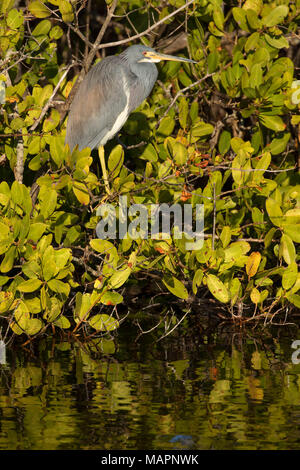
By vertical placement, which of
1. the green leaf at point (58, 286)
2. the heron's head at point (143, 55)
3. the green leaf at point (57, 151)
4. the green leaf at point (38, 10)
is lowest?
the green leaf at point (58, 286)

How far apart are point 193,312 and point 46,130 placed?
184 centimetres

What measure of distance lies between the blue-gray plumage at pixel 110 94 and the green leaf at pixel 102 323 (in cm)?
142

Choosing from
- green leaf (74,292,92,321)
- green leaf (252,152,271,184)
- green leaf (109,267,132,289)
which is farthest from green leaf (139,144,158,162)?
green leaf (74,292,92,321)

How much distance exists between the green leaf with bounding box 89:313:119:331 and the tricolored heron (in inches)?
49.0

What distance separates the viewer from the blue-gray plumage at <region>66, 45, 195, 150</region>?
241 inches

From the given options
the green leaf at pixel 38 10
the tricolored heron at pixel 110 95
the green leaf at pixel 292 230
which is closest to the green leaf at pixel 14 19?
the green leaf at pixel 38 10

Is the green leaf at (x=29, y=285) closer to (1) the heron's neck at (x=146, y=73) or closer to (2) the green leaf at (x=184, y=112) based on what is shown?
(2) the green leaf at (x=184, y=112)

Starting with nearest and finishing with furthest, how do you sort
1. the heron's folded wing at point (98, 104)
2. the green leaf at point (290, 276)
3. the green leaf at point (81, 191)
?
1. the green leaf at point (81, 191)
2. the green leaf at point (290, 276)
3. the heron's folded wing at point (98, 104)

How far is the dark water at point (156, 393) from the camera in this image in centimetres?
391

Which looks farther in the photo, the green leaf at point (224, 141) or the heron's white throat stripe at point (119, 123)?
the green leaf at point (224, 141)

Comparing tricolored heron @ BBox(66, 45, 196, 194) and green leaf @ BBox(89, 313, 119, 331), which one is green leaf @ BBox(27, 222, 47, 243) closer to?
green leaf @ BBox(89, 313, 119, 331)

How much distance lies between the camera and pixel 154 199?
5672mm

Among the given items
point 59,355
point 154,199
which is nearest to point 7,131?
point 154,199
